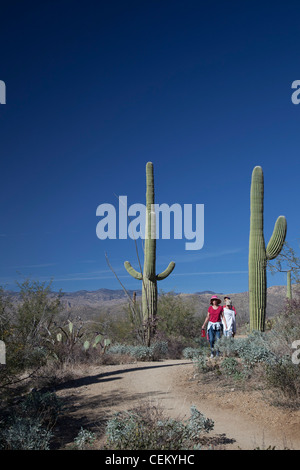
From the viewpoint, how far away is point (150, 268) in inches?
734

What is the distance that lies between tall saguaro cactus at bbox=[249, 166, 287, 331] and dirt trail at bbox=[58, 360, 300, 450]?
21.3 ft

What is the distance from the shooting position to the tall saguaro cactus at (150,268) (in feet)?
60.2

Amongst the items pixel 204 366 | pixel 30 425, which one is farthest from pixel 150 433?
pixel 204 366

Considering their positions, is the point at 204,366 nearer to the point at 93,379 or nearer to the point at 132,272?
the point at 93,379

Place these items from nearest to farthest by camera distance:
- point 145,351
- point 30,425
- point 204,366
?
point 30,425
point 204,366
point 145,351

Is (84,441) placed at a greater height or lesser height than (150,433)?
lesser

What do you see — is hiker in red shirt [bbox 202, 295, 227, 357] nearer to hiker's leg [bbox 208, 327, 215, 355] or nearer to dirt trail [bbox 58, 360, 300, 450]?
hiker's leg [bbox 208, 327, 215, 355]

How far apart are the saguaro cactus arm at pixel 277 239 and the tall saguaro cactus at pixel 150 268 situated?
15.4ft

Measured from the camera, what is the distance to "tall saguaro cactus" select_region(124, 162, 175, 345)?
722 inches

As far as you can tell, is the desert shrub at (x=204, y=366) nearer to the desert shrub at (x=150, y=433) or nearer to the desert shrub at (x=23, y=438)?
the desert shrub at (x=150, y=433)

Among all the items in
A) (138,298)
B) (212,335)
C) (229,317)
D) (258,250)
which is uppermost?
(258,250)

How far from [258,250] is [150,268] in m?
4.99
